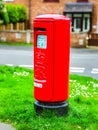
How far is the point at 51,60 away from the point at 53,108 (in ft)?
2.46

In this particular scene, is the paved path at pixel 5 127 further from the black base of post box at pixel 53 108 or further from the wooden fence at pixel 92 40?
the wooden fence at pixel 92 40

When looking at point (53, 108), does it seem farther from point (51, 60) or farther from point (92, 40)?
point (92, 40)

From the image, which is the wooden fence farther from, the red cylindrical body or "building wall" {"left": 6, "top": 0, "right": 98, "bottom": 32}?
the red cylindrical body

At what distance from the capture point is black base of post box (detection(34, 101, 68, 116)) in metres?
6.14

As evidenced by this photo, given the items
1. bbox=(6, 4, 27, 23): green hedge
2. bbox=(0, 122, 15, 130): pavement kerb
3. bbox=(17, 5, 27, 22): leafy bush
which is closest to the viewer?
bbox=(0, 122, 15, 130): pavement kerb

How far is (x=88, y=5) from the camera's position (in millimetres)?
40969

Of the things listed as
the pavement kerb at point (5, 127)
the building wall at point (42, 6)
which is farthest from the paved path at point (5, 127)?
the building wall at point (42, 6)

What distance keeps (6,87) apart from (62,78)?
121 inches

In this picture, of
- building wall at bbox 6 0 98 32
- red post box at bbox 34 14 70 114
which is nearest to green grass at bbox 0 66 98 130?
red post box at bbox 34 14 70 114

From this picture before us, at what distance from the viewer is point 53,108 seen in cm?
614

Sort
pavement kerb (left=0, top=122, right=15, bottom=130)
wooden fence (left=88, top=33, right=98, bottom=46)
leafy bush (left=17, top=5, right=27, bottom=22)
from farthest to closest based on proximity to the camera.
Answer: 1. leafy bush (left=17, top=5, right=27, bottom=22)
2. wooden fence (left=88, top=33, right=98, bottom=46)
3. pavement kerb (left=0, top=122, right=15, bottom=130)

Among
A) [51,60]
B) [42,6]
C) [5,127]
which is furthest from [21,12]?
[5,127]

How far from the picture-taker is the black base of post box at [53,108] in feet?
20.1

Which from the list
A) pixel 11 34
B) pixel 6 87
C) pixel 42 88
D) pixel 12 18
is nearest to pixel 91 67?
pixel 6 87
